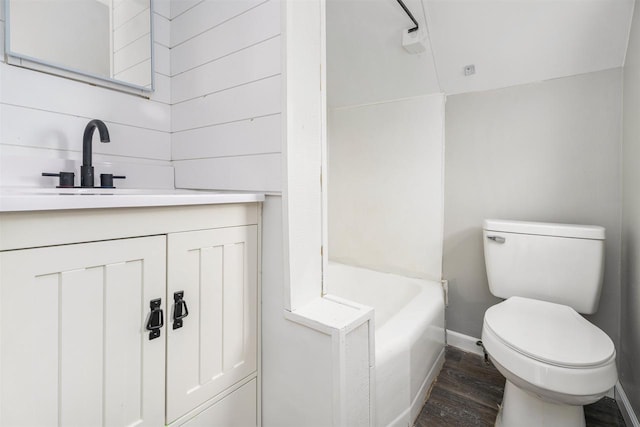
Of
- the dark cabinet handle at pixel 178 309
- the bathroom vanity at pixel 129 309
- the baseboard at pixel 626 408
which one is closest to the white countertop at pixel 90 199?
the bathroom vanity at pixel 129 309

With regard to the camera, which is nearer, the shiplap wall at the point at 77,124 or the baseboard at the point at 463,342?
the shiplap wall at the point at 77,124

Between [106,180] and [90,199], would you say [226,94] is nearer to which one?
[106,180]

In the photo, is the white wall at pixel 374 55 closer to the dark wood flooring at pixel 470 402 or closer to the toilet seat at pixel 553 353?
the toilet seat at pixel 553 353

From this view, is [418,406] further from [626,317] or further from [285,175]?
[285,175]

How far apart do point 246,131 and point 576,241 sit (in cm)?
161

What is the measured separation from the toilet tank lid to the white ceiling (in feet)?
2.59

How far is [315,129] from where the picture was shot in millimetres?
1085

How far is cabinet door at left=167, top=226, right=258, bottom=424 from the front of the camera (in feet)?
2.88

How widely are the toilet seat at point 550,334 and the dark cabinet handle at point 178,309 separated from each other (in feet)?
3.94

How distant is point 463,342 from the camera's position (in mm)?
2004

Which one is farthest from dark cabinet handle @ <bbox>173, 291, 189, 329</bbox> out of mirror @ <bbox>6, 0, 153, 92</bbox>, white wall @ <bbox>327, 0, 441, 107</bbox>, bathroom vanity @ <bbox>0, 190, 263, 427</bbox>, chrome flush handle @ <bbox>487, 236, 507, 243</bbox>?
white wall @ <bbox>327, 0, 441, 107</bbox>

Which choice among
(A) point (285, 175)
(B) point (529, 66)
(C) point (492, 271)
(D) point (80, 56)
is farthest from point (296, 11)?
(C) point (492, 271)

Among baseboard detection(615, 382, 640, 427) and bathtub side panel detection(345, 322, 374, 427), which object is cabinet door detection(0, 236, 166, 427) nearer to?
bathtub side panel detection(345, 322, 374, 427)

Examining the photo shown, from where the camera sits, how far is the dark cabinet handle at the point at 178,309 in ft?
2.84
